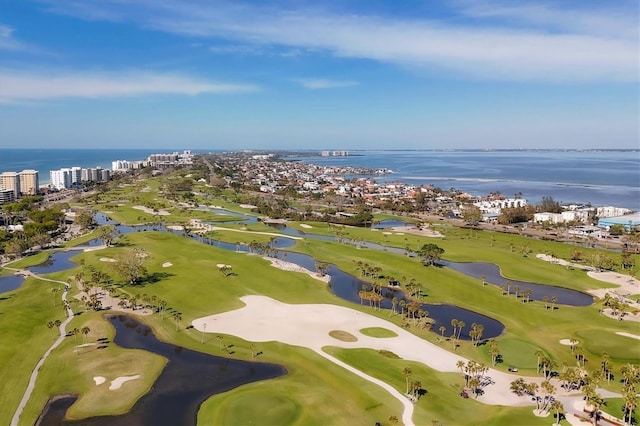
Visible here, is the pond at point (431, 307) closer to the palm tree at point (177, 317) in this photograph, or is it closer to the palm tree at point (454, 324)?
the palm tree at point (454, 324)

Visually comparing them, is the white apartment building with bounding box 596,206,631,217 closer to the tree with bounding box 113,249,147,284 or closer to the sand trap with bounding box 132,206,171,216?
the tree with bounding box 113,249,147,284

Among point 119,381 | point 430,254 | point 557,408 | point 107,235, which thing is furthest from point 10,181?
point 557,408

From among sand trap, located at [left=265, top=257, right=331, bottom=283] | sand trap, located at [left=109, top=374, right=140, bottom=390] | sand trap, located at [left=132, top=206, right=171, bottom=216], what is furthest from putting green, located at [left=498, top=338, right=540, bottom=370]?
sand trap, located at [left=132, top=206, right=171, bottom=216]

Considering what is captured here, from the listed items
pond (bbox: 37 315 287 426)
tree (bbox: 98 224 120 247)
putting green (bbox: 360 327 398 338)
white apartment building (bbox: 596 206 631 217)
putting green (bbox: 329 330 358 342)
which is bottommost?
pond (bbox: 37 315 287 426)

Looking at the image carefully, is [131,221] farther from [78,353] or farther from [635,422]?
[635,422]

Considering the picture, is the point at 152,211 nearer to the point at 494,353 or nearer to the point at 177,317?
the point at 177,317

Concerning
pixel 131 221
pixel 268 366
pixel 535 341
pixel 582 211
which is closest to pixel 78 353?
pixel 268 366
